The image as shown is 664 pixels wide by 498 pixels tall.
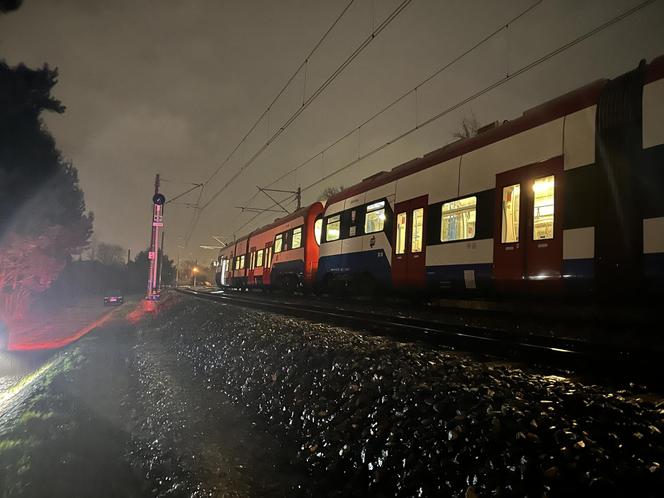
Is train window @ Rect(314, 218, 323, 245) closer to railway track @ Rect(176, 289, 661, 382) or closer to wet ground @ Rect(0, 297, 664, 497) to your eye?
wet ground @ Rect(0, 297, 664, 497)

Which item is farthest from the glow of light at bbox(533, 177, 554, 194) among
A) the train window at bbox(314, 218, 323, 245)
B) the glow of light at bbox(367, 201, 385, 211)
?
the train window at bbox(314, 218, 323, 245)

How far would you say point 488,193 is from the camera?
309 inches

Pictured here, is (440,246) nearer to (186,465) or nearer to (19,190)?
(186,465)

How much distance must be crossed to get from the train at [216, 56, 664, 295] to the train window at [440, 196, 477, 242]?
2cm

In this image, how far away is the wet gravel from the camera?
2479 mm

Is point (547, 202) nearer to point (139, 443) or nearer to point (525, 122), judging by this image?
point (525, 122)

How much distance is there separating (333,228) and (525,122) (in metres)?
7.69

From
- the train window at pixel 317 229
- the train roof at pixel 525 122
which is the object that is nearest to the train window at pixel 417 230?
the train roof at pixel 525 122

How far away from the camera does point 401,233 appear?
1025 cm

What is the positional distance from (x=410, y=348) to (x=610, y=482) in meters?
3.25

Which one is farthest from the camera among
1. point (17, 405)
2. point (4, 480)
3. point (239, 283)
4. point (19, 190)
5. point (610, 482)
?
point (239, 283)

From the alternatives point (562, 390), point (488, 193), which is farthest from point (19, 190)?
point (562, 390)

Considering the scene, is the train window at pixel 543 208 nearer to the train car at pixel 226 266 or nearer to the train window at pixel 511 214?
the train window at pixel 511 214

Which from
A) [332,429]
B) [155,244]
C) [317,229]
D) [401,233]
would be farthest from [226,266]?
[332,429]
